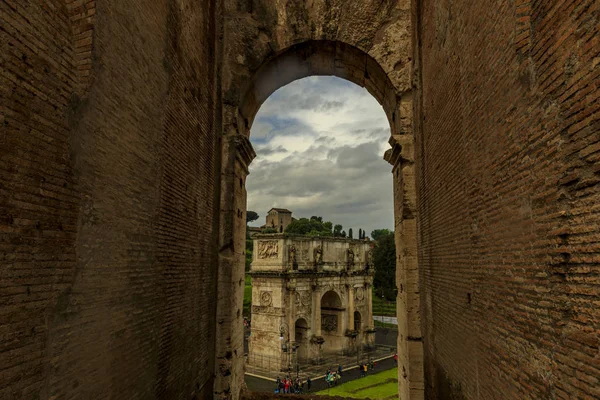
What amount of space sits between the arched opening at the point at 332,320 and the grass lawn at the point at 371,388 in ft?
17.8

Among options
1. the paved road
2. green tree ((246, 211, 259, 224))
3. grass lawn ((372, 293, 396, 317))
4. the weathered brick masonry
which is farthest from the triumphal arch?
green tree ((246, 211, 259, 224))

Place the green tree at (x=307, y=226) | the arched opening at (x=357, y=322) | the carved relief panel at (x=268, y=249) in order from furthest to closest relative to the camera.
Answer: the green tree at (x=307, y=226)
the arched opening at (x=357, y=322)
the carved relief panel at (x=268, y=249)

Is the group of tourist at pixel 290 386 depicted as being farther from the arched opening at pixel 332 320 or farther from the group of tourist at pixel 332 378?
the arched opening at pixel 332 320

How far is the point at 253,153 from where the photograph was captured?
9734 millimetres

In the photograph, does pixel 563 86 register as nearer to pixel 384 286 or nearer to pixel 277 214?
pixel 384 286

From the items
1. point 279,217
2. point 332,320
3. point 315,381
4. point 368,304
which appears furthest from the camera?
point 279,217

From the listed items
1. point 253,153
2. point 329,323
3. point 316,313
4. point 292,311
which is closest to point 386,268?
point 329,323

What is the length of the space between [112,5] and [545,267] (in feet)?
16.7

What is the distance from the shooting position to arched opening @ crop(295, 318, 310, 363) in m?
27.4

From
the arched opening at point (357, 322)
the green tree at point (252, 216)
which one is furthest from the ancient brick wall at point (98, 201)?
the green tree at point (252, 216)

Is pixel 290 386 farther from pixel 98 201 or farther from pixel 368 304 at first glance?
pixel 98 201

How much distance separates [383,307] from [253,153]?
4056cm

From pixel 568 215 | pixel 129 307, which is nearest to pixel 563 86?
pixel 568 215

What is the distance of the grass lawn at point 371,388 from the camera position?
2011cm
